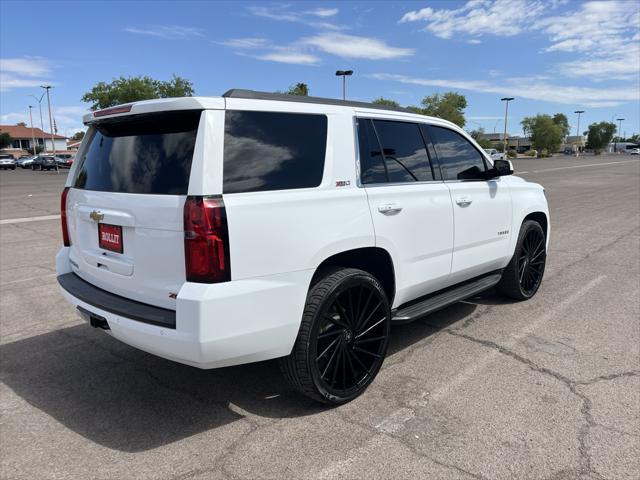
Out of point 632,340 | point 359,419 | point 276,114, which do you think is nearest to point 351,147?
point 276,114

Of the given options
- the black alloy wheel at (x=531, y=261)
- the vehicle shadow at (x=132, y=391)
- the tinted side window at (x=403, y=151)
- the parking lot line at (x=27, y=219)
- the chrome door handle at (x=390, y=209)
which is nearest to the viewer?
the vehicle shadow at (x=132, y=391)

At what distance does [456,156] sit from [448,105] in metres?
83.3

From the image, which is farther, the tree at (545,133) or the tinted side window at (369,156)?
the tree at (545,133)

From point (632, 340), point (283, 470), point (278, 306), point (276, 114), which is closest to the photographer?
point (283, 470)

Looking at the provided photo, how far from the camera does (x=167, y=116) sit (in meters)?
2.80

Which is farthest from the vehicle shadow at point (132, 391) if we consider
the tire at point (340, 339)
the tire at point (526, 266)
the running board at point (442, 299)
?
the tire at point (526, 266)

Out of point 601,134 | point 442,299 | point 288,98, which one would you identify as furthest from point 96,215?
point 601,134

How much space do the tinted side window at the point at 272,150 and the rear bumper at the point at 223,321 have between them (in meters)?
0.55

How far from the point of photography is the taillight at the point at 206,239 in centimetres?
254

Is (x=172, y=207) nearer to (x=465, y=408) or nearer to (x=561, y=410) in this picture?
(x=465, y=408)

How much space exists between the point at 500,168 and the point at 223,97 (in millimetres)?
2933

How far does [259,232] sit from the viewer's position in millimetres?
2672

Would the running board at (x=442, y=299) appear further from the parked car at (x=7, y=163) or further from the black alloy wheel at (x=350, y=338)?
the parked car at (x=7, y=163)

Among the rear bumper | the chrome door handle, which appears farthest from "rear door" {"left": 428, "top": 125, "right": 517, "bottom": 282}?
the rear bumper
